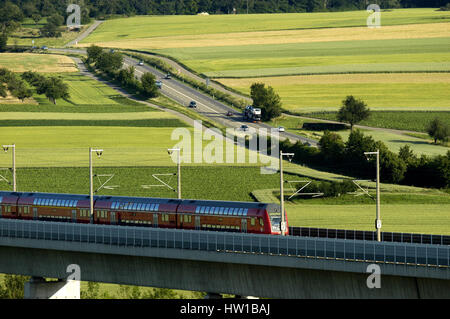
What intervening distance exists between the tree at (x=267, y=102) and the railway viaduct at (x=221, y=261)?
339 ft

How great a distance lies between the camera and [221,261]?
6247cm

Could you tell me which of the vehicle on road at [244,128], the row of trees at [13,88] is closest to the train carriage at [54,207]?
the vehicle on road at [244,128]

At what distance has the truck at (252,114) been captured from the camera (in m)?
176

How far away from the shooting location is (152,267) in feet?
218

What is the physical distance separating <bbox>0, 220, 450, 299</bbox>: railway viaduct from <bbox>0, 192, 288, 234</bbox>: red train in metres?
6.96

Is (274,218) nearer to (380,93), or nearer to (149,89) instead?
(380,93)

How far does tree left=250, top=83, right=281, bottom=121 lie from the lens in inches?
6949

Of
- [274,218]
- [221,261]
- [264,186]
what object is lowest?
[264,186]

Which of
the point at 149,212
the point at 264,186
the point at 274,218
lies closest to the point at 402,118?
the point at 264,186

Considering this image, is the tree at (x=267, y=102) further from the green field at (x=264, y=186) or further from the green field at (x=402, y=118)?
the green field at (x=264, y=186)

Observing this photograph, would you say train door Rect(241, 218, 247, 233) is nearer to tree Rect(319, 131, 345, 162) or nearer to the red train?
the red train

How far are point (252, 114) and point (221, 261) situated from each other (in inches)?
4541

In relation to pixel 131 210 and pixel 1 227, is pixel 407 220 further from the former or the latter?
pixel 1 227

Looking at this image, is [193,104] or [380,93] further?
[193,104]
